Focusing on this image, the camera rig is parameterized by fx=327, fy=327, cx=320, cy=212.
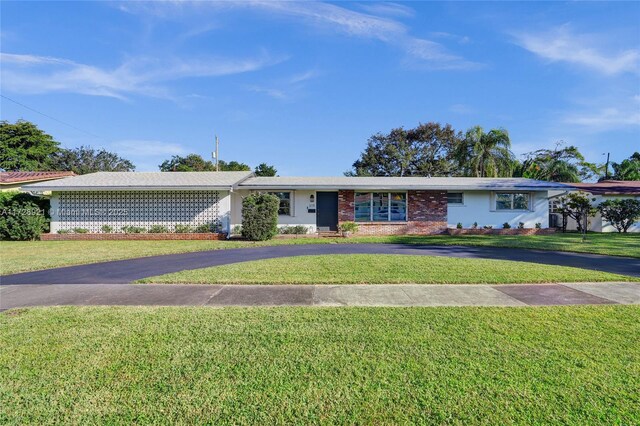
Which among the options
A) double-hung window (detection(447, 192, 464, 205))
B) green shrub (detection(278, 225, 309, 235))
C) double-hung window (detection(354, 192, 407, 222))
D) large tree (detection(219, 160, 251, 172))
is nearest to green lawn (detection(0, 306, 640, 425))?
green shrub (detection(278, 225, 309, 235))

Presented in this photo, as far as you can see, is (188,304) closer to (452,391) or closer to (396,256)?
(452,391)

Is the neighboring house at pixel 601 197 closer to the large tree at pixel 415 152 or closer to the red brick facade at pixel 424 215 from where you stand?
the red brick facade at pixel 424 215

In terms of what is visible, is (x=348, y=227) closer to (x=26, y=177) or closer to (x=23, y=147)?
(x=26, y=177)

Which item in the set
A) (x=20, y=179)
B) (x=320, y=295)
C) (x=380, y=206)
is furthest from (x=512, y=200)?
(x=20, y=179)

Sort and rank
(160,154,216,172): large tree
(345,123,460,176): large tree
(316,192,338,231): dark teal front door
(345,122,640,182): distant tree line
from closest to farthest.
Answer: (316,192,338,231): dark teal front door, (345,122,640,182): distant tree line, (345,123,460,176): large tree, (160,154,216,172): large tree

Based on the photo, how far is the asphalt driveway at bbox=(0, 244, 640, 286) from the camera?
744cm

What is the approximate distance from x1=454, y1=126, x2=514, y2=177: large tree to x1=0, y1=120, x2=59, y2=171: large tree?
4605cm

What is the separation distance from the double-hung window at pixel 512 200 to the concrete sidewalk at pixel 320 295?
42.4 ft

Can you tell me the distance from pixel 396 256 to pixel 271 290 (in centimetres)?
529

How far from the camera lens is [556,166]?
2858cm

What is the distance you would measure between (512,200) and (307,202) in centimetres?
1183

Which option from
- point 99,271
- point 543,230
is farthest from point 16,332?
point 543,230

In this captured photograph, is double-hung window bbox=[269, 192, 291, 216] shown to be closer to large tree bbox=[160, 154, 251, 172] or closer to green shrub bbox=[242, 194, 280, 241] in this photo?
green shrub bbox=[242, 194, 280, 241]

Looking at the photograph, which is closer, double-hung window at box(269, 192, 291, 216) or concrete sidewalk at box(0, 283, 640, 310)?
concrete sidewalk at box(0, 283, 640, 310)
